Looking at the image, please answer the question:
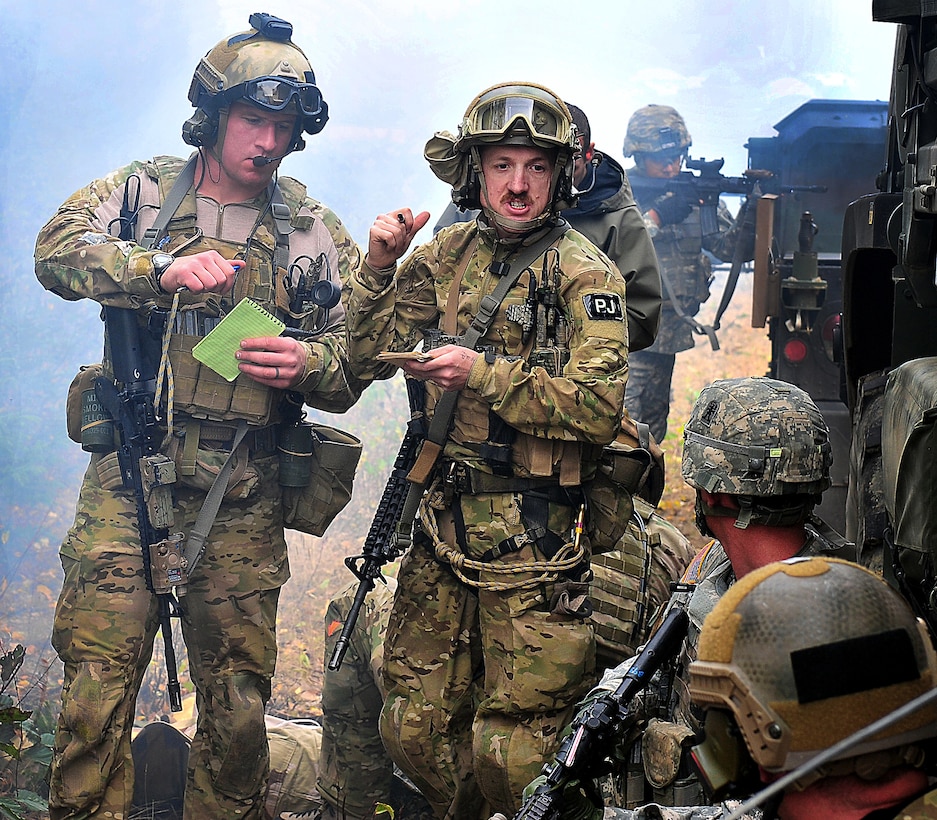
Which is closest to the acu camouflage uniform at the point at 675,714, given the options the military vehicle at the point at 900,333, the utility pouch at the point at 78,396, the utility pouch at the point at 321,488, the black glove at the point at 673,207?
the military vehicle at the point at 900,333

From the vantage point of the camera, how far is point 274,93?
14.4 feet

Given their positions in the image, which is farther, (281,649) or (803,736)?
(281,649)

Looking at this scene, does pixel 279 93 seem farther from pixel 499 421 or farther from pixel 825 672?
pixel 825 672

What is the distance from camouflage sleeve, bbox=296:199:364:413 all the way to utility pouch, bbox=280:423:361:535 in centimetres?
17

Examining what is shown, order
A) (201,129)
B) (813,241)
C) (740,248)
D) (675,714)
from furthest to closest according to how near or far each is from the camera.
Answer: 1. (740,248)
2. (813,241)
3. (201,129)
4. (675,714)

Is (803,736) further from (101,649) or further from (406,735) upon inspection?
(101,649)

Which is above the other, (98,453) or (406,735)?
(98,453)

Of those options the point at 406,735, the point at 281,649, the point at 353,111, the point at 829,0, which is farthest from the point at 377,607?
the point at 829,0

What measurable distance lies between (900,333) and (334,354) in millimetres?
2004

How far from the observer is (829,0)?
15.3m

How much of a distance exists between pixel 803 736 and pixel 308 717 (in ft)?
16.4

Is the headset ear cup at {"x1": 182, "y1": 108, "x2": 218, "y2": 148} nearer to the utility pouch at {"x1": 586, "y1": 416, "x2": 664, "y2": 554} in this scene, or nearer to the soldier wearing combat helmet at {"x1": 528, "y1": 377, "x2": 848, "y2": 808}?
the utility pouch at {"x1": 586, "y1": 416, "x2": 664, "y2": 554}

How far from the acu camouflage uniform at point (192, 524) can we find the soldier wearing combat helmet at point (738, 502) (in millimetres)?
1757

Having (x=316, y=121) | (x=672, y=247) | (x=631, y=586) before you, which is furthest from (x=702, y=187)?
(x=631, y=586)
